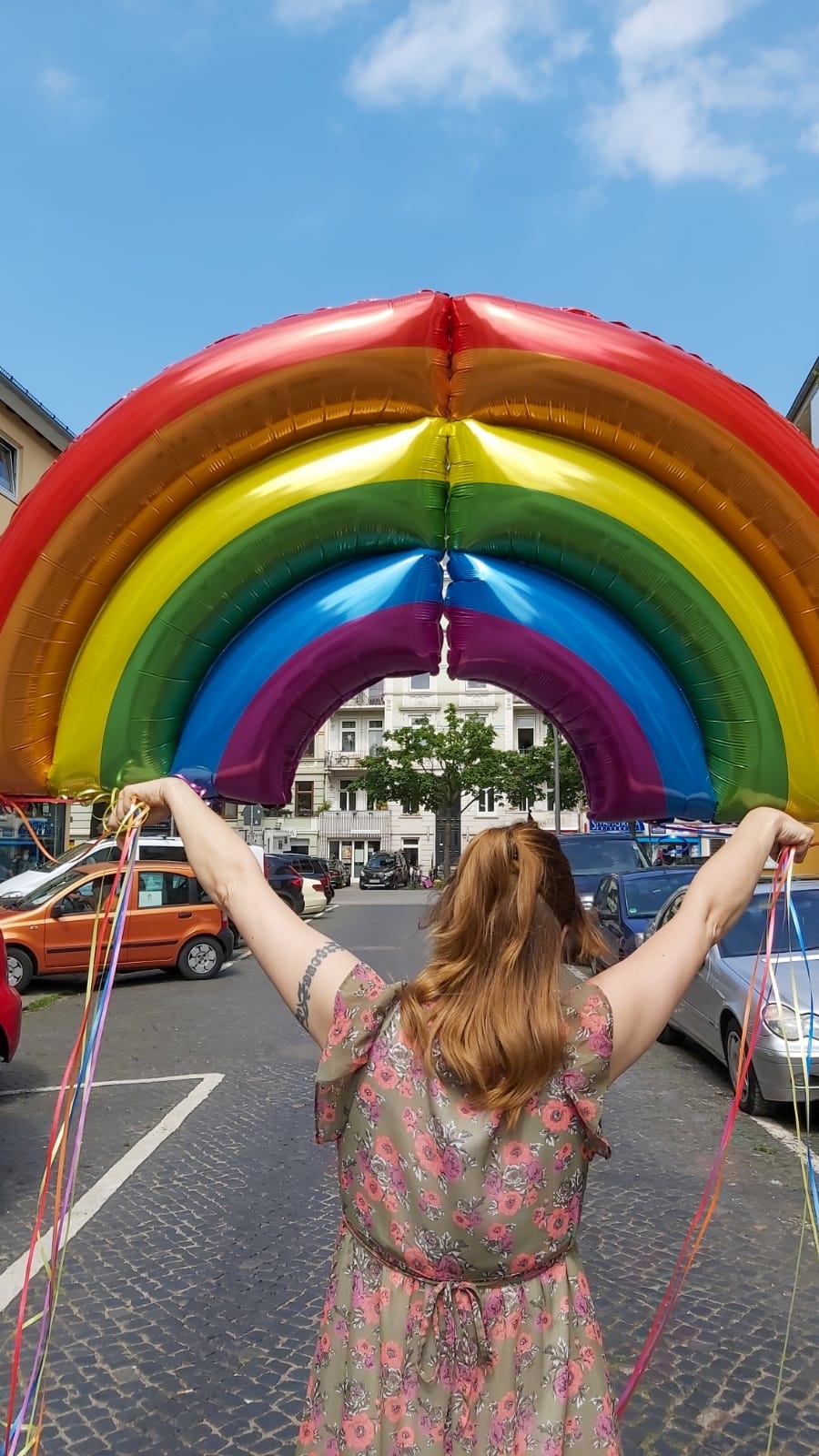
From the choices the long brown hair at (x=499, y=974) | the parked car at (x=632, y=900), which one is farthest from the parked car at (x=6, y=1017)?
the parked car at (x=632, y=900)

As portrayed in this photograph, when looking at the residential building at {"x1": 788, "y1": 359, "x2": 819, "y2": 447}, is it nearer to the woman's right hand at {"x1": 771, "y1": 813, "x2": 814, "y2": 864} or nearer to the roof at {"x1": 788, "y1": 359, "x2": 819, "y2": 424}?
the roof at {"x1": 788, "y1": 359, "x2": 819, "y2": 424}

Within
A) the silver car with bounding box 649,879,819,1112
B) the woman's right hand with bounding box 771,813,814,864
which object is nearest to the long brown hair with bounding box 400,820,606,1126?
the woman's right hand with bounding box 771,813,814,864

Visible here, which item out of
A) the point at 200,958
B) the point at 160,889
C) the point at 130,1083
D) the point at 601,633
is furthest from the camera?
the point at 200,958

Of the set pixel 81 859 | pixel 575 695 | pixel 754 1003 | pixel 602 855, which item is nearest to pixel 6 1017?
pixel 754 1003

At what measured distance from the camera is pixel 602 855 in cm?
1886

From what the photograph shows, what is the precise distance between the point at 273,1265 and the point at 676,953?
Result: 3.72 m

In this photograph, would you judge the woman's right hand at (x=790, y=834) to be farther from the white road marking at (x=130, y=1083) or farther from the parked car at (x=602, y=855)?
the parked car at (x=602, y=855)

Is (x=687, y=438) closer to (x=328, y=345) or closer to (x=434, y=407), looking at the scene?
(x=434, y=407)

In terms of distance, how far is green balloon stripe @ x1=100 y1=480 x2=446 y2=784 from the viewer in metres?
2.83

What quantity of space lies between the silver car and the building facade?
4352 cm

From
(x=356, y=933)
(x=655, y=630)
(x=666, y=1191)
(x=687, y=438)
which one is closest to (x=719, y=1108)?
(x=666, y=1191)

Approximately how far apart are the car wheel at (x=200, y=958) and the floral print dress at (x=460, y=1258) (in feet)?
43.2

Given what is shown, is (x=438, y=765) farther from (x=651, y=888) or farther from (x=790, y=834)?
(x=790, y=834)

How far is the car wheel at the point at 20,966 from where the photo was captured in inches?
513
